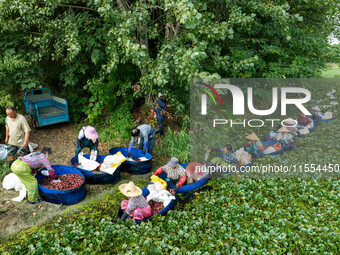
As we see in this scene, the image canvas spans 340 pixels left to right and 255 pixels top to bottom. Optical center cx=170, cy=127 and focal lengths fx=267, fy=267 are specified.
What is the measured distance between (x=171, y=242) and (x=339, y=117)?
35.0 ft

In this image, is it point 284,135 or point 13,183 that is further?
point 284,135

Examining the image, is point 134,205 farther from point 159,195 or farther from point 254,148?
point 254,148

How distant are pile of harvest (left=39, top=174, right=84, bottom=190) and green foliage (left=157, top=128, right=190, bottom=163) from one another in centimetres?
268

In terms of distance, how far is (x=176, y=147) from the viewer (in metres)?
7.97

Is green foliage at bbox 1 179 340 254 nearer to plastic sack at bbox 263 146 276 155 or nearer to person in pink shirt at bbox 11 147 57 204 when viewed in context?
person in pink shirt at bbox 11 147 57 204

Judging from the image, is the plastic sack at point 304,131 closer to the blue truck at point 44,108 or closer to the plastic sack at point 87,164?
the plastic sack at point 87,164

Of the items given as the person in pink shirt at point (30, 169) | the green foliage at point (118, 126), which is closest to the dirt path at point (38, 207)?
the person in pink shirt at point (30, 169)

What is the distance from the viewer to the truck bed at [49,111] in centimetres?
930

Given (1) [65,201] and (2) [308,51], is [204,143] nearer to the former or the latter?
(1) [65,201]

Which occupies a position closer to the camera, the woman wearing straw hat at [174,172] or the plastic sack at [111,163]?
the woman wearing straw hat at [174,172]

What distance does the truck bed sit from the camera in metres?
9.30

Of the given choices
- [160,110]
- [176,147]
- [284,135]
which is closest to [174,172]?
[176,147]

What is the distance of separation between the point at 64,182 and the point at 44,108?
521 cm

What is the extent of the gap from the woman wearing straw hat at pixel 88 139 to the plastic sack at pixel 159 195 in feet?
6.51
